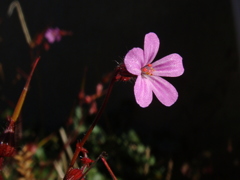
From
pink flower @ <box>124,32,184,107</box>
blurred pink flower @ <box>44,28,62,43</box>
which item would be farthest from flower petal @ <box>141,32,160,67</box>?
blurred pink flower @ <box>44,28,62,43</box>

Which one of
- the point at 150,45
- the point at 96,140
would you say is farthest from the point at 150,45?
the point at 96,140

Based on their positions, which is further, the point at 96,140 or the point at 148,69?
the point at 96,140

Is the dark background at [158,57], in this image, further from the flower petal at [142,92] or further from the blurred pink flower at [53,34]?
the flower petal at [142,92]

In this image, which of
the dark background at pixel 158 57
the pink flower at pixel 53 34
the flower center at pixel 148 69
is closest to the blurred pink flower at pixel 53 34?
the pink flower at pixel 53 34

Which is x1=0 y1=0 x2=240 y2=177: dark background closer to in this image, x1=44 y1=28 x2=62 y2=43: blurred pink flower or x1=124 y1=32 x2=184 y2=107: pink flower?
x1=44 y1=28 x2=62 y2=43: blurred pink flower

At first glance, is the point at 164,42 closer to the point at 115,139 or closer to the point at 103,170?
the point at 115,139

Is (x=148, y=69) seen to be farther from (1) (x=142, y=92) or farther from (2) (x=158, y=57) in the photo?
(2) (x=158, y=57)

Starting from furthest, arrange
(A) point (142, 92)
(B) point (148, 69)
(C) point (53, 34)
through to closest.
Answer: (C) point (53, 34)
(B) point (148, 69)
(A) point (142, 92)
